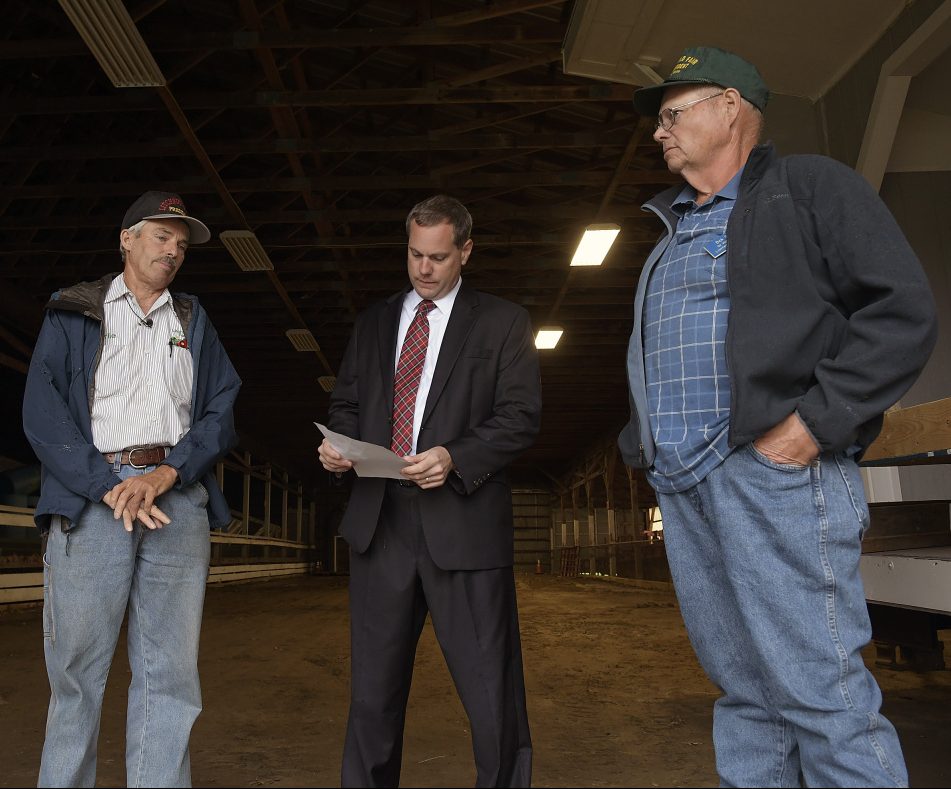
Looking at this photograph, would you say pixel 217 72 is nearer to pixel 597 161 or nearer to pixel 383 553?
pixel 597 161

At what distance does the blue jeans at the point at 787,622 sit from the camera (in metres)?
1.54

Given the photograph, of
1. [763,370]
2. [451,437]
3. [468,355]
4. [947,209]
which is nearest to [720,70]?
[763,370]

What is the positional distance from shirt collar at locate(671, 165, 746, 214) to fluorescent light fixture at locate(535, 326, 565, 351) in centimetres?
853

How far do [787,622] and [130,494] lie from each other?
1430 millimetres

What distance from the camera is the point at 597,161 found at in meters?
7.16

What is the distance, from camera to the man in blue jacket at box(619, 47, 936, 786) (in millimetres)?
1565

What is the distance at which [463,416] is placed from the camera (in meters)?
2.25

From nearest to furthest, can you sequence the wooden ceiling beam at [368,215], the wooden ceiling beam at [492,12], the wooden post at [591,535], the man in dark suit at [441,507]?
1. the man in dark suit at [441,507]
2. the wooden ceiling beam at [492,12]
3. the wooden ceiling beam at [368,215]
4. the wooden post at [591,535]

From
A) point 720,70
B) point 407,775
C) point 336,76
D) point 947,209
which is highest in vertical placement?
point 336,76

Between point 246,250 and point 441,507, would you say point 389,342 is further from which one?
point 246,250

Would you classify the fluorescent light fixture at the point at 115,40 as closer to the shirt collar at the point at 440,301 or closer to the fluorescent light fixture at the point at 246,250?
the fluorescent light fixture at the point at 246,250

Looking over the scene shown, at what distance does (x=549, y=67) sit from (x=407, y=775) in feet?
16.3

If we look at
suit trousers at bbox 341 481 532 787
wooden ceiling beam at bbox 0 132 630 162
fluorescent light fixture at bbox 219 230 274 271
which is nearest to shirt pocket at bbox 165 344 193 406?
suit trousers at bbox 341 481 532 787

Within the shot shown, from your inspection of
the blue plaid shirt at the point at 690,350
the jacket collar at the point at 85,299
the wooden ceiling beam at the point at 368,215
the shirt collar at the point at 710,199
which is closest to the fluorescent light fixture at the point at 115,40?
the wooden ceiling beam at the point at 368,215
